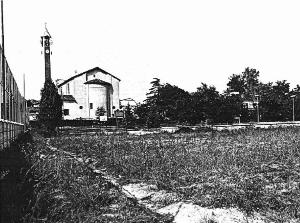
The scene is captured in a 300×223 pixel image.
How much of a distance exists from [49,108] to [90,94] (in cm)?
3311

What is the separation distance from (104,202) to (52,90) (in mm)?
30140

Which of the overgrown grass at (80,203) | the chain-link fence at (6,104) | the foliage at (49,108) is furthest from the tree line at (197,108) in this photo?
the overgrown grass at (80,203)

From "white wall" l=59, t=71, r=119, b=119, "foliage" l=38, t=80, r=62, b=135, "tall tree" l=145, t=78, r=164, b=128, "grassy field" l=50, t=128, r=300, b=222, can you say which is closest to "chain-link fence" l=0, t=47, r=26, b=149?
"grassy field" l=50, t=128, r=300, b=222

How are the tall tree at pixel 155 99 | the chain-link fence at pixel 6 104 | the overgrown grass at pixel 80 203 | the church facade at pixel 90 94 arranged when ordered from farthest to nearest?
1. the church facade at pixel 90 94
2. the tall tree at pixel 155 99
3. the chain-link fence at pixel 6 104
4. the overgrown grass at pixel 80 203

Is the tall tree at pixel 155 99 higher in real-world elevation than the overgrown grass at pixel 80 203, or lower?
higher

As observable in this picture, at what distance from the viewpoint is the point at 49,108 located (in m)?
34.0

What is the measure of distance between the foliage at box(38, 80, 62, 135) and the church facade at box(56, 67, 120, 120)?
1223 inches

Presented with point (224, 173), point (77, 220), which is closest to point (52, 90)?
point (224, 173)

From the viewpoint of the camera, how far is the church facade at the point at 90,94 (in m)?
66.8

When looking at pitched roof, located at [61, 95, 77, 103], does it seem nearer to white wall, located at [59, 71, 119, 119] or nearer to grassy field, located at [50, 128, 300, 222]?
white wall, located at [59, 71, 119, 119]

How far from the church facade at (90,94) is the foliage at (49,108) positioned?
31052 mm

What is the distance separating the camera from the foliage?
34031mm

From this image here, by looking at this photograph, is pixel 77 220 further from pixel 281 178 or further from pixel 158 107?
Answer: pixel 158 107

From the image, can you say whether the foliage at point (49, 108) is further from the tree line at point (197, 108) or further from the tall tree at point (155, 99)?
the tall tree at point (155, 99)
